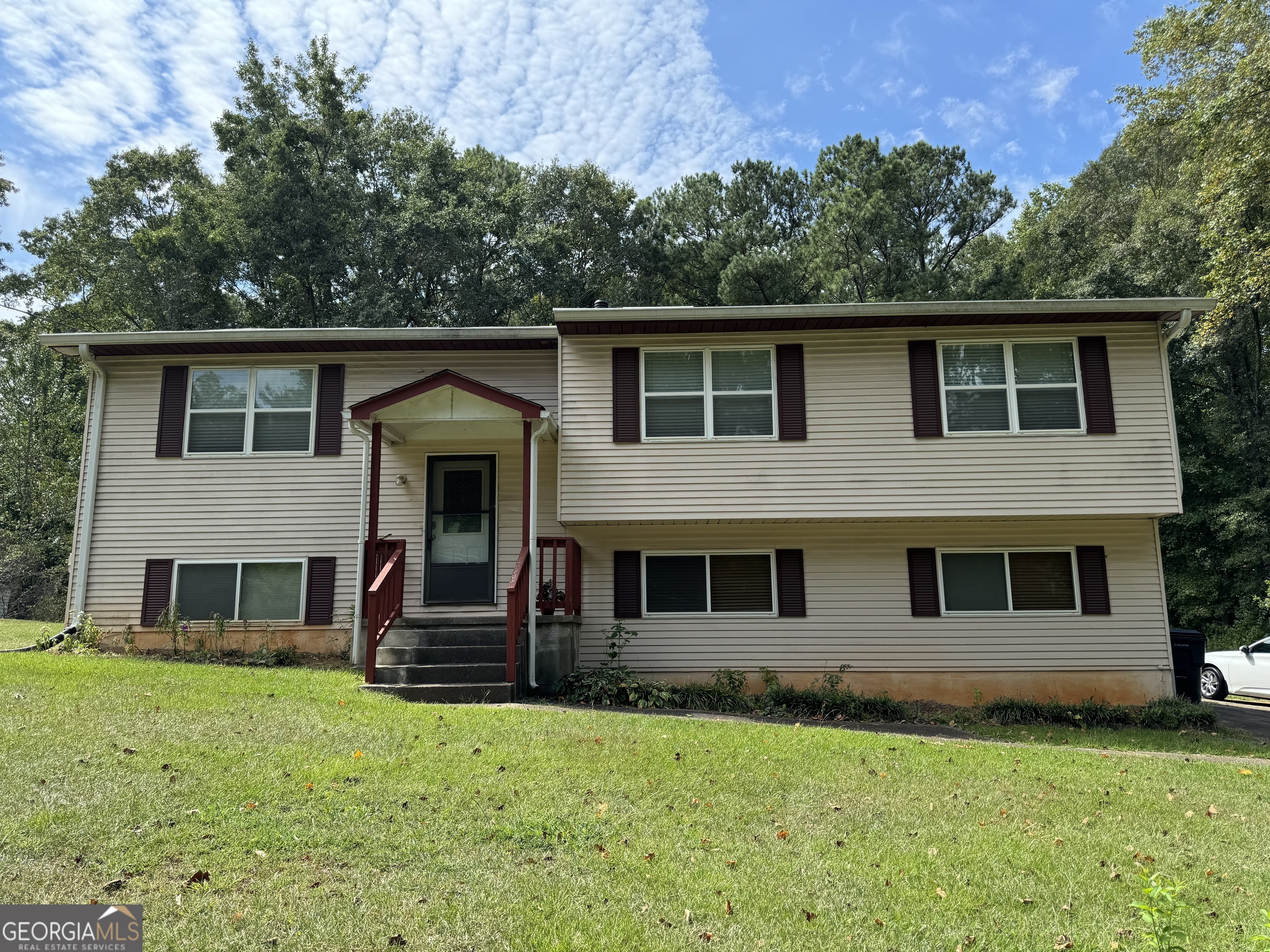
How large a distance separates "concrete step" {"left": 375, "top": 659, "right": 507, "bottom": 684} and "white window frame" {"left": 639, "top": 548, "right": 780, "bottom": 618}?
300 centimetres

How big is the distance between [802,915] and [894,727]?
5.97 m

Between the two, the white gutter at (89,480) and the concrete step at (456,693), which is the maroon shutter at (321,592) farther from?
the concrete step at (456,693)

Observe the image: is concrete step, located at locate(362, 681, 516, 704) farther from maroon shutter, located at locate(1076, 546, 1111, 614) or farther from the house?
maroon shutter, located at locate(1076, 546, 1111, 614)

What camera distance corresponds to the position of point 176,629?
1187 centimetres

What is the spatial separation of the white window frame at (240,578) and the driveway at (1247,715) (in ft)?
40.8

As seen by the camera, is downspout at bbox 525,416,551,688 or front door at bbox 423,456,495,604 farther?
front door at bbox 423,456,495,604

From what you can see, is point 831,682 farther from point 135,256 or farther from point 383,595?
point 135,256

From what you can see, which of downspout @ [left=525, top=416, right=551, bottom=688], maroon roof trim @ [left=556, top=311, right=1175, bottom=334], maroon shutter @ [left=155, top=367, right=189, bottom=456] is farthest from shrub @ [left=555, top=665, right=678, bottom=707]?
maroon shutter @ [left=155, top=367, right=189, bottom=456]

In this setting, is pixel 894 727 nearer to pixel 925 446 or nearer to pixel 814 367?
pixel 925 446

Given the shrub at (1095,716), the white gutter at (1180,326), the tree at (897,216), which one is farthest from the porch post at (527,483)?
the tree at (897,216)

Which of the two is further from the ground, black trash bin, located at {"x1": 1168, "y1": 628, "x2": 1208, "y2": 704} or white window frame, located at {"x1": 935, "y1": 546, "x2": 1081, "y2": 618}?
white window frame, located at {"x1": 935, "y1": 546, "x2": 1081, "y2": 618}

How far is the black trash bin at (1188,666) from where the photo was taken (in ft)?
40.1

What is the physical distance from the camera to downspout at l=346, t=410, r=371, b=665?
11359 millimetres

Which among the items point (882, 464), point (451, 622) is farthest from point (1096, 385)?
point (451, 622)
